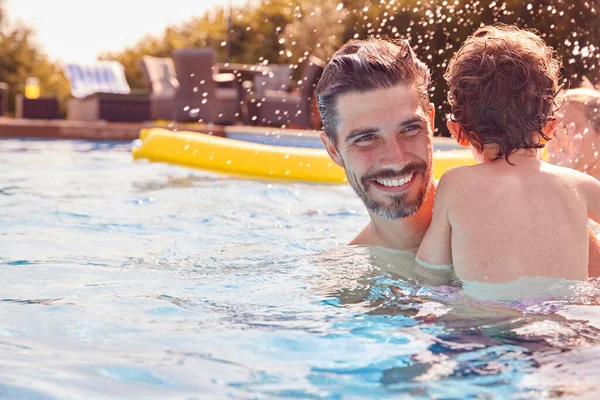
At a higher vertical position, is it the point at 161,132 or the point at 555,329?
the point at 555,329

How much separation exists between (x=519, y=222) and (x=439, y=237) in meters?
0.28

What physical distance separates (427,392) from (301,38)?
57.0ft

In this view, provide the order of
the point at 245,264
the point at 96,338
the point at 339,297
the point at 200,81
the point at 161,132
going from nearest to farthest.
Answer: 1. the point at 96,338
2. the point at 339,297
3. the point at 245,264
4. the point at 161,132
5. the point at 200,81

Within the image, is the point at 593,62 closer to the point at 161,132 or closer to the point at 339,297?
the point at 161,132

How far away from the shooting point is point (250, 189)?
20.9 ft

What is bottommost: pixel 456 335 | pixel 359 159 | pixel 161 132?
pixel 161 132

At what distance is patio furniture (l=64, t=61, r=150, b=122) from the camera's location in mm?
14211

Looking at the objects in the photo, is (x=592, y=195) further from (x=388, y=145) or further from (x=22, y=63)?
(x=22, y=63)

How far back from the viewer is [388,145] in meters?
2.65

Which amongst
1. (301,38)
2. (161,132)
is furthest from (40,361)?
(301,38)

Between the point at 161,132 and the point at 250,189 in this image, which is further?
the point at 161,132

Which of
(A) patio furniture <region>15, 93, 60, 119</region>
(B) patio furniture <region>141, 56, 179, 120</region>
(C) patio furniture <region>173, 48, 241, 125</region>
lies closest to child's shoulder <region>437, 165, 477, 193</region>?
(C) patio furniture <region>173, 48, 241, 125</region>

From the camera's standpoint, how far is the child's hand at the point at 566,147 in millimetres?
4328

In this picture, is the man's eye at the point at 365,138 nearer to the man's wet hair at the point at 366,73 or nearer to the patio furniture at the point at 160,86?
the man's wet hair at the point at 366,73
